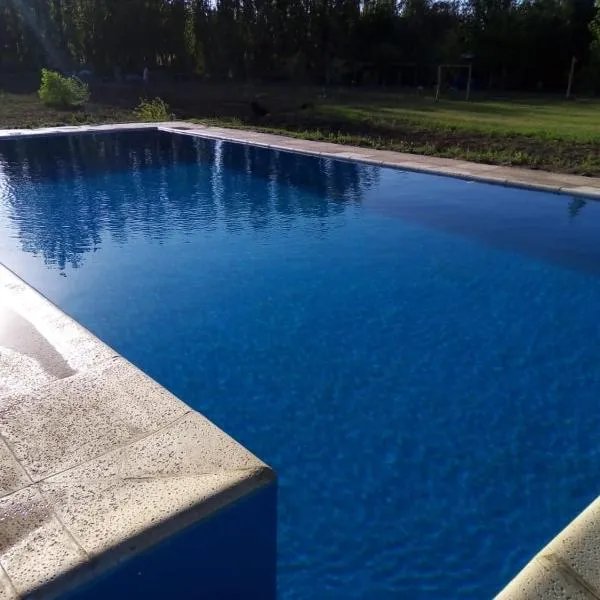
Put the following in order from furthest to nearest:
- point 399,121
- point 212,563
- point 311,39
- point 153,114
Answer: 1. point 311,39
2. point 153,114
3. point 399,121
4. point 212,563

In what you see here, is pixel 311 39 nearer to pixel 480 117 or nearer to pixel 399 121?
pixel 480 117

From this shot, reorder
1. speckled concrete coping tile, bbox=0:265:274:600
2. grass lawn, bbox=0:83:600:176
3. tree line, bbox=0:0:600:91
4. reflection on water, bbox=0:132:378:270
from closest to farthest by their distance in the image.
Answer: speckled concrete coping tile, bbox=0:265:274:600 < reflection on water, bbox=0:132:378:270 < grass lawn, bbox=0:83:600:176 < tree line, bbox=0:0:600:91

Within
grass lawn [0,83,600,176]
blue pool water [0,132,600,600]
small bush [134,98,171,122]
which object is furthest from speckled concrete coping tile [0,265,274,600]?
small bush [134,98,171,122]

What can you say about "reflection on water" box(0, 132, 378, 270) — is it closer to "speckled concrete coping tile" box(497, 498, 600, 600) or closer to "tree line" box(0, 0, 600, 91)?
"speckled concrete coping tile" box(497, 498, 600, 600)

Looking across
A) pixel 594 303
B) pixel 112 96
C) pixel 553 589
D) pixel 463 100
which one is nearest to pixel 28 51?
pixel 112 96

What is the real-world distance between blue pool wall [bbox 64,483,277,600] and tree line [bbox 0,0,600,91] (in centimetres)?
3129

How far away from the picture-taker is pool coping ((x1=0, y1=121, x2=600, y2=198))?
8203 millimetres

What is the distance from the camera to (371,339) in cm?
441

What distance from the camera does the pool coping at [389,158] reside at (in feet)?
26.9

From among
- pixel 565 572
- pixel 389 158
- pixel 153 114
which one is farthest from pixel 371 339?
pixel 153 114

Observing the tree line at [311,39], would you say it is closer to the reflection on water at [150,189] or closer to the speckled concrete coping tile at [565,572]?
the reflection on water at [150,189]

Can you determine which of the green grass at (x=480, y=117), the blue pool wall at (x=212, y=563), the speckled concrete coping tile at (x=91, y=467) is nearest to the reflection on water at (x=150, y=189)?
the speckled concrete coping tile at (x=91, y=467)

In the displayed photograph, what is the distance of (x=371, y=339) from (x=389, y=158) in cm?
640

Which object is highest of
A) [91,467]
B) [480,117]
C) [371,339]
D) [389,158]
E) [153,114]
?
[480,117]
